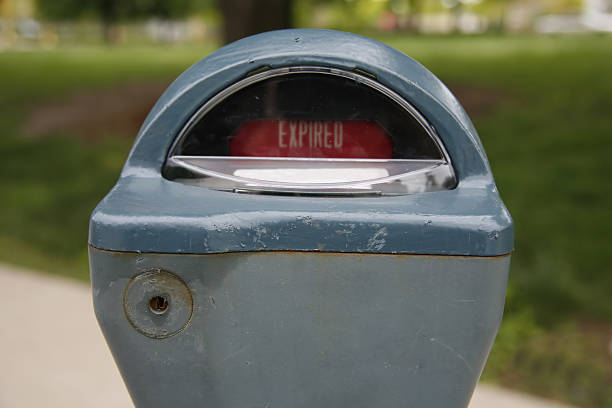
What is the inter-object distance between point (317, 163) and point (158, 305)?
436 mm

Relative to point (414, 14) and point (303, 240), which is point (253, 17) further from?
point (414, 14)

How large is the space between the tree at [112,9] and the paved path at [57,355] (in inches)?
1210

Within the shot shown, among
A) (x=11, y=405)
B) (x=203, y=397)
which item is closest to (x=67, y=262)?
(x=11, y=405)

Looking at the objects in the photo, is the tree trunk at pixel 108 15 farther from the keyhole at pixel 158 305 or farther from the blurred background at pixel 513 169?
the keyhole at pixel 158 305

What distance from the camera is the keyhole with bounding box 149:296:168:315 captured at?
1370 millimetres

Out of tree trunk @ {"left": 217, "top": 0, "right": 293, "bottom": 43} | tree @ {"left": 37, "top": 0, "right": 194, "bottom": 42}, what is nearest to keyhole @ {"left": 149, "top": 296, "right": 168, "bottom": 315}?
tree trunk @ {"left": 217, "top": 0, "right": 293, "bottom": 43}

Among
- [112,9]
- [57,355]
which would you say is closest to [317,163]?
[57,355]

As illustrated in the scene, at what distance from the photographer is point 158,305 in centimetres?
138

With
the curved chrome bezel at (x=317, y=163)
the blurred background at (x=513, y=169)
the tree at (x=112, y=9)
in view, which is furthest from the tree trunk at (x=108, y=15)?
the curved chrome bezel at (x=317, y=163)

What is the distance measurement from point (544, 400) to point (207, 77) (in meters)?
2.43

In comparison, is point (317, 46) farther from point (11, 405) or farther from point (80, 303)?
point (80, 303)

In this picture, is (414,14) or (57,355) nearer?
(57,355)

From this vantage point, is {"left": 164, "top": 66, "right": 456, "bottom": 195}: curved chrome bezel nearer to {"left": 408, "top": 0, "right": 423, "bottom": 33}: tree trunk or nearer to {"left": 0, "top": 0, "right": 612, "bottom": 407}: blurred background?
{"left": 0, "top": 0, "right": 612, "bottom": 407}: blurred background

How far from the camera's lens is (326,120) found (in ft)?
5.02
